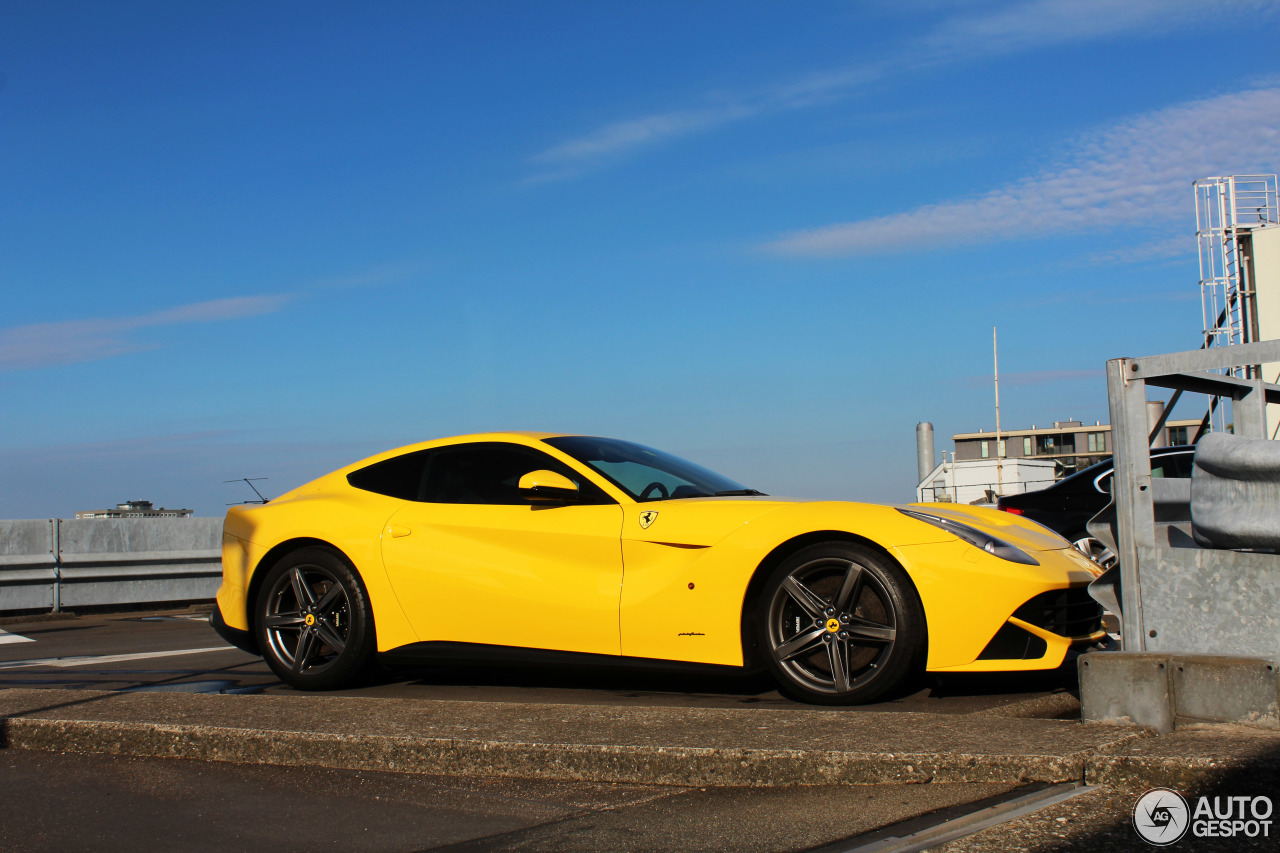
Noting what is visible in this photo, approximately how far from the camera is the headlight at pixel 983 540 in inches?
178

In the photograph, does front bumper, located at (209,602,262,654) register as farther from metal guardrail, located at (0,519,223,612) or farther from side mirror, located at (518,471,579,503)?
metal guardrail, located at (0,519,223,612)

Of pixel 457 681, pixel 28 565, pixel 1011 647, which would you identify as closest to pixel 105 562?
pixel 28 565

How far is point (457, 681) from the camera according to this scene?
5.98 meters

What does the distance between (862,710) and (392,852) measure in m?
1.88

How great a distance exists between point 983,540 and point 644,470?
1735 millimetres

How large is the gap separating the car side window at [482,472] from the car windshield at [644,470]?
0.15 meters

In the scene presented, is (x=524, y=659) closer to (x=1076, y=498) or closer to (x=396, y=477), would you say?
(x=396, y=477)

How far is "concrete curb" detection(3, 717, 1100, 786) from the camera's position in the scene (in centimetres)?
334

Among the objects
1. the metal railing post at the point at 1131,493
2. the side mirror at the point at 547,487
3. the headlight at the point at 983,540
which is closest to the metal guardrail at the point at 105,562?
the side mirror at the point at 547,487

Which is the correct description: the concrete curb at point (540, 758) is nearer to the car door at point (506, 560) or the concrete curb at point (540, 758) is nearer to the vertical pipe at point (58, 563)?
the car door at point (506, 560)

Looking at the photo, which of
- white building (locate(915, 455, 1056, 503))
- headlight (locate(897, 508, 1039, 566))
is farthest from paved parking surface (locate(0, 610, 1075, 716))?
white building (locate(915, 455, 1056, 503))

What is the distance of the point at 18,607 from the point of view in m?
11.7

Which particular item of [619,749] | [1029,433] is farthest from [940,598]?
[1029,433]

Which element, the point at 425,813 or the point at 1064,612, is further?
the point at 1064,612
